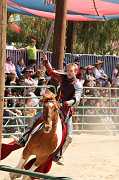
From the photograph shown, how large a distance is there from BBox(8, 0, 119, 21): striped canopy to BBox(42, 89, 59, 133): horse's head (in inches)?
336

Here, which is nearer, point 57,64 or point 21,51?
point 57,64

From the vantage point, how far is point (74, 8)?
1722cm

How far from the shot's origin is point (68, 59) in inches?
719

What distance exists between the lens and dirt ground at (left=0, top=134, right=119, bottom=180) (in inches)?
403

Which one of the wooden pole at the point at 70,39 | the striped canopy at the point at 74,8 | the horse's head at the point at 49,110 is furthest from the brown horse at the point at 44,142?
the wooden pole at the point at 70,39

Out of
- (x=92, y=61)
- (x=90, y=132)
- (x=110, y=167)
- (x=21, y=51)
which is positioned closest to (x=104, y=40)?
(x=92, y=61)

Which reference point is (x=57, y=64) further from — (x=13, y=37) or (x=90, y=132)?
(x=13, y=37)

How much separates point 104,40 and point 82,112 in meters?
20.0

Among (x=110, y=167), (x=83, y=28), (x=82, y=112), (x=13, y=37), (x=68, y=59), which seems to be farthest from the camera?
(x=13, y=37)

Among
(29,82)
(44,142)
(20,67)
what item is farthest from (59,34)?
(44,142)

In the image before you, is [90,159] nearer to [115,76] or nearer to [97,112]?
[97,112]

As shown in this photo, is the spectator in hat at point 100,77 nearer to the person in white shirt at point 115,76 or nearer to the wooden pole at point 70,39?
the person in white shirt at point 115,76

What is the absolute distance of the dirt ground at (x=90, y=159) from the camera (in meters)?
10.2

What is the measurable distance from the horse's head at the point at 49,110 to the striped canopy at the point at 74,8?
8.53 m
